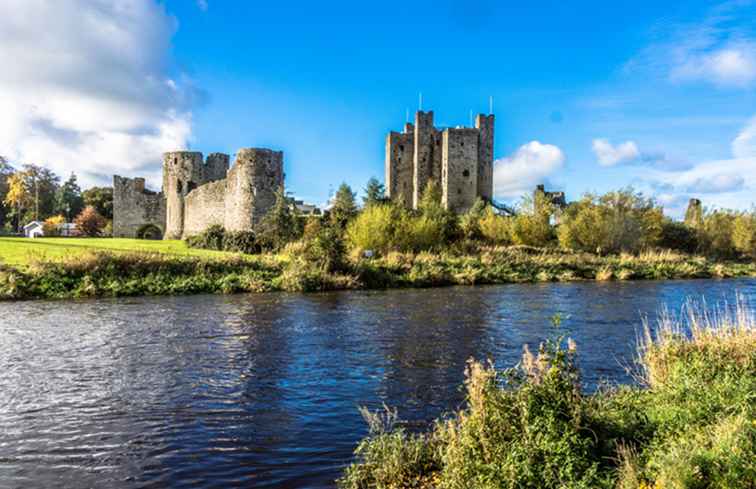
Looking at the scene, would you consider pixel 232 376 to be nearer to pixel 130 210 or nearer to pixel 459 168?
pixel 130 210

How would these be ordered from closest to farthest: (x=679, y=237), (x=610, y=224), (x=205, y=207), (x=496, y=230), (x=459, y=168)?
1. (x=205, y=207)
2. (x=496, y=230)
3. (x=610, y=224)
4. (x=679, y=237)
5. (x=459, y=168)

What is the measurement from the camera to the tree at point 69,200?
7192 centimetres

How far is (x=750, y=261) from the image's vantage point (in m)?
48.0

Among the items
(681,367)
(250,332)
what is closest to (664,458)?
(681,367)

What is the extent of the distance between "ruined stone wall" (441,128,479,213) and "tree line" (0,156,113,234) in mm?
39015

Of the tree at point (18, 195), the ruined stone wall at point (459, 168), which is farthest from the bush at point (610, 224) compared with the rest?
the tree at point (18, 195)

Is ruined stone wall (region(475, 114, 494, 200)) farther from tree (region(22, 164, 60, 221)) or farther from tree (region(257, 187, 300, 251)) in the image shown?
tree (region(22, 164, 60, 221))

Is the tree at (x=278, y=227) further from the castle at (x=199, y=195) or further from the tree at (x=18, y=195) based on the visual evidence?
the tree at (x=18, y=195)

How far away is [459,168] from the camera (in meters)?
54.9

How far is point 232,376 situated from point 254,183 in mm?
25914

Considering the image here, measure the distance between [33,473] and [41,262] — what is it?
63.2 feet

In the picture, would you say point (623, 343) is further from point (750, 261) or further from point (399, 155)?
point (399, 155)

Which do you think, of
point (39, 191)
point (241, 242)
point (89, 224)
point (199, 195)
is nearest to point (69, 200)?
point (39, 191)

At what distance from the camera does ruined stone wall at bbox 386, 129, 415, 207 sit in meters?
58.7
